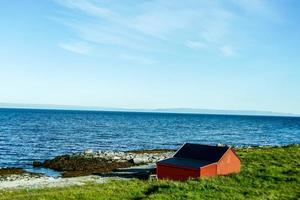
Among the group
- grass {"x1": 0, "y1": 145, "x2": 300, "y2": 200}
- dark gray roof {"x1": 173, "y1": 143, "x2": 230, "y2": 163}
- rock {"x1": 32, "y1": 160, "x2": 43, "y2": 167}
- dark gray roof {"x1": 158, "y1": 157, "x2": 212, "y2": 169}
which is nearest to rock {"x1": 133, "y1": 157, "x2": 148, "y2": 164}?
rock {"x1": 32, "y1": 160, "x2": 43, "y2": 167}

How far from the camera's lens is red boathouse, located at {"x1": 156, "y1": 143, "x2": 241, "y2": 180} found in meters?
39.2

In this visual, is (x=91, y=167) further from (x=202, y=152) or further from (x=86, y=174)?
(x=202, y=152)

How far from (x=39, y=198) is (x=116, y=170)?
2699 cm

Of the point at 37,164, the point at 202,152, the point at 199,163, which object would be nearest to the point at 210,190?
the point at 199,163

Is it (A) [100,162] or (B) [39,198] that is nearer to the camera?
(B) [39,198]

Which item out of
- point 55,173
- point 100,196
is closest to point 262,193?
point 100,196

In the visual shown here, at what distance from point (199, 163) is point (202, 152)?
182cm

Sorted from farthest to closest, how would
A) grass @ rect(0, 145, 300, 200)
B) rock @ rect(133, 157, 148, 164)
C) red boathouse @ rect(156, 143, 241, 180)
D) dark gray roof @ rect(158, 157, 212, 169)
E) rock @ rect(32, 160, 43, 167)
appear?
rock @ rect(32, 160, 43, 167), rock @ rect(133, 157, 148, 164), dark gray roof @ rect(158, 157, 212, 169), red boathouse @ rect(156, 143, 241, 180), grass @ rect(0, 145, 300, 200)

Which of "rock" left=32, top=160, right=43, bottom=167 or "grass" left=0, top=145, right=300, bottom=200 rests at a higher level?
"grass" left=0, top=145, right=300, bottom=200

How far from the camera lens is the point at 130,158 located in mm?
68062

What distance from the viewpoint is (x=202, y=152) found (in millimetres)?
41781

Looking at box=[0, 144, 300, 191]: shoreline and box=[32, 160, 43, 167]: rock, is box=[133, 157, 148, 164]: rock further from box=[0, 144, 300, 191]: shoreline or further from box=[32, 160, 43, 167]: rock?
box=[32, 160, 43, 167]: rock

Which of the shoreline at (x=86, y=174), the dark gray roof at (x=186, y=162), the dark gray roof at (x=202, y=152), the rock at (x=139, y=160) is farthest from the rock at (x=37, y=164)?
the dark gray roof at (x=186, y=162)

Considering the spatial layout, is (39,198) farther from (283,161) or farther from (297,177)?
(283,161)
